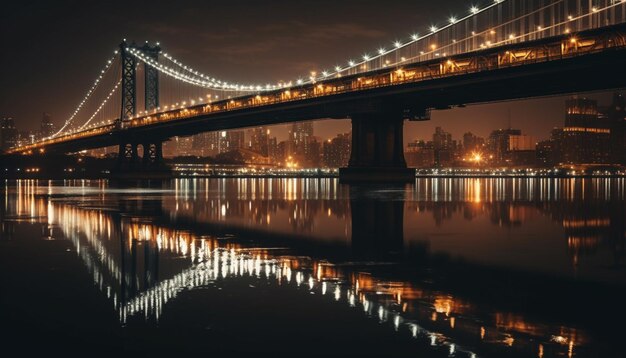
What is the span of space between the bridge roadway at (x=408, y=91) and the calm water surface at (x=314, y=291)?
28052 millimetres

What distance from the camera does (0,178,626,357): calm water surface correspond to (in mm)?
8195

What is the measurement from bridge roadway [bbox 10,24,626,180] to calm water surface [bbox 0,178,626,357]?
28052mm

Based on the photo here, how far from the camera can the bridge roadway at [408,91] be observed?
156 feet

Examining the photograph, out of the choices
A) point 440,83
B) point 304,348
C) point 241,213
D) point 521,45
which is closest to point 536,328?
point 304,348

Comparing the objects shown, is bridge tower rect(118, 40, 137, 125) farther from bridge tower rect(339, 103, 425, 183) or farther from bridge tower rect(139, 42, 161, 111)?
bridge tower rect(339, 103, 425, 183)

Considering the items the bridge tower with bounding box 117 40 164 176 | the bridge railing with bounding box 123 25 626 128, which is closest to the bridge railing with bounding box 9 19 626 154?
the bridge railing with bounding box 123 25 626 128

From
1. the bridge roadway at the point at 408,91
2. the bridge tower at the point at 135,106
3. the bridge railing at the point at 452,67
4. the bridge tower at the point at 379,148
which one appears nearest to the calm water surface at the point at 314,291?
the bridge railing at the point at 452,67

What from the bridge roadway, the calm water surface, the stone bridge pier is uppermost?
the bridge roadway

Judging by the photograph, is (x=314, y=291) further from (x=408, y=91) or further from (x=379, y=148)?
(x=379, y=148)

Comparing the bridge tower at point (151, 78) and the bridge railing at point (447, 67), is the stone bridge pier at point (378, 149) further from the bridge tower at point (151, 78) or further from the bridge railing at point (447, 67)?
the bridge tower at point (151, 78)

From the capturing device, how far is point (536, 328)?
879cm

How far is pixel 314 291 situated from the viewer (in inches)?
439

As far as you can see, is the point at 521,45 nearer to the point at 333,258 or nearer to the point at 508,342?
the point at 333,258

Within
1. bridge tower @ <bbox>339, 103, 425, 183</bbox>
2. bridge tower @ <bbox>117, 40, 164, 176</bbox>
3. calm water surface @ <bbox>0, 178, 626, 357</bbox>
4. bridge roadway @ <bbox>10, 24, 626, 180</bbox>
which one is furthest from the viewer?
bridge tower @ <bbox>117, 40, 164, 176</bbox>
